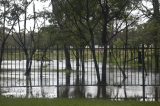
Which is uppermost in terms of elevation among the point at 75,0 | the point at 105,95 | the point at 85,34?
the point at 75,0

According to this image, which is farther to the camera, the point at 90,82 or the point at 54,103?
the point at 90,82

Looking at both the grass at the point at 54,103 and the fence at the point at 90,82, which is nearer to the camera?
the grass at the point at 54,103

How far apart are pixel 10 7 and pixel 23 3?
3.43 ft

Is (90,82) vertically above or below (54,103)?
below

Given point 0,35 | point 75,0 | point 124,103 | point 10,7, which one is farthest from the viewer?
point 0,35

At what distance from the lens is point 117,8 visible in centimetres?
1841

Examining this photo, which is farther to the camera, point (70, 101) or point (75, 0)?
point (75, 0)

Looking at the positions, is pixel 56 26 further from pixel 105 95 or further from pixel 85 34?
pixel 105 95

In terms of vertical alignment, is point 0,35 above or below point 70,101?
above

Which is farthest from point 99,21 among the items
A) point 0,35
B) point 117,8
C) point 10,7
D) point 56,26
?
point 0,35

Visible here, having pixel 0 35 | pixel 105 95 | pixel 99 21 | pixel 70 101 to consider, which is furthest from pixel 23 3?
pixel 70 101

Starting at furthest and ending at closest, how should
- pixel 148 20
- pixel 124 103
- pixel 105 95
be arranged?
pixel 148 20 → pixel 105 95 → pixel 124 103

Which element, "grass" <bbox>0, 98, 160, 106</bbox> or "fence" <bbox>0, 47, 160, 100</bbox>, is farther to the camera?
"fence" <bbox>0, 47, 160, 100</bbox>

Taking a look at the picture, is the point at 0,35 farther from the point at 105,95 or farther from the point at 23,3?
the point at 105,95
